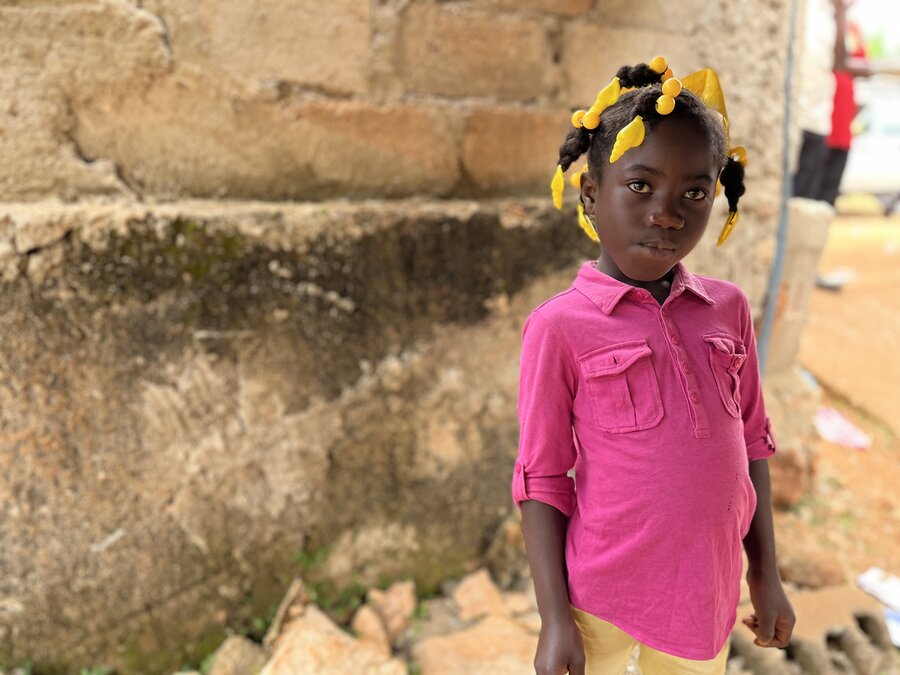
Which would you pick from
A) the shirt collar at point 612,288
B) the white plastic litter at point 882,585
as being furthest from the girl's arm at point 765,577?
the white plastic litter at point 882,585

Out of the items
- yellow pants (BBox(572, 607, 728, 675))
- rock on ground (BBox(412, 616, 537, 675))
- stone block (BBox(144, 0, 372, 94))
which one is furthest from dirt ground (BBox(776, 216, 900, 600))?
stone block (BBox(144, 0, 372, 94))

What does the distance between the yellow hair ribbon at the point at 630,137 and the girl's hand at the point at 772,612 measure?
2.45 feet

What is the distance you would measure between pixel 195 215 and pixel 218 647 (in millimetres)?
1165

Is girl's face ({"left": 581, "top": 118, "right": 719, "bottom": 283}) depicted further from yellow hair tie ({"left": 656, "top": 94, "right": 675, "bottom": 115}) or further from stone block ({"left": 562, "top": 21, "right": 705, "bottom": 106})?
stone block ({"left": 562, "top": 21, "right": 705, "bottom": 106})

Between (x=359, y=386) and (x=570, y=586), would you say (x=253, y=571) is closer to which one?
(x=359, y=386)

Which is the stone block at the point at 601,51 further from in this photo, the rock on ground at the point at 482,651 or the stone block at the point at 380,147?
the rock on ground at the point at 482,651

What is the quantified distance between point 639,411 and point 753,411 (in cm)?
28

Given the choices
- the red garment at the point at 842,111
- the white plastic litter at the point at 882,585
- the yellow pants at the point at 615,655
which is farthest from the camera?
the red garment at the point at 842,111

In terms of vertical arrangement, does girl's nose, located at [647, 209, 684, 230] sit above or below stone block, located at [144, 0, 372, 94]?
below

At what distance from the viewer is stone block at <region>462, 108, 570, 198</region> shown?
5.94 feet

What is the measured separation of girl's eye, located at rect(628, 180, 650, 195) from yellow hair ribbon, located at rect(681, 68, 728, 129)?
0.19 meters

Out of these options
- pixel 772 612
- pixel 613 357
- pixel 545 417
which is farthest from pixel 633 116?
pixel 772 612

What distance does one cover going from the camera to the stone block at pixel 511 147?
1812mm

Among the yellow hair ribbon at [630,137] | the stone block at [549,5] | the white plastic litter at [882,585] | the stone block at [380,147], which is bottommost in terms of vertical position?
the white plastic litter at [882,585]
